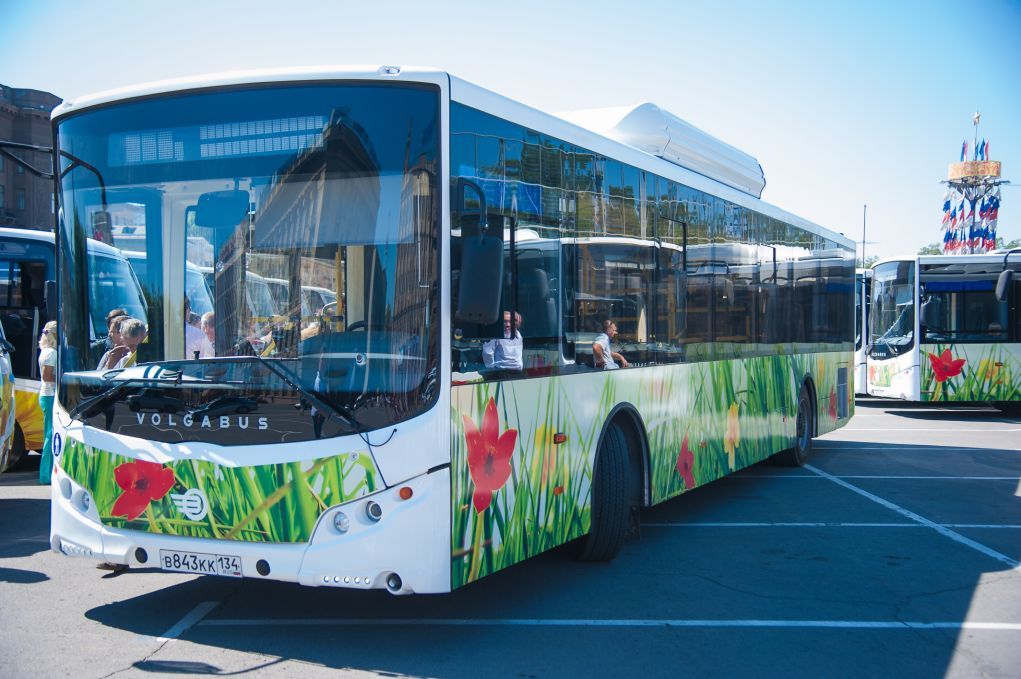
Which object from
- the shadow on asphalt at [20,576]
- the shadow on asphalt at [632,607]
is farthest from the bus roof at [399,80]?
the shadow on asphalt at [20,576]

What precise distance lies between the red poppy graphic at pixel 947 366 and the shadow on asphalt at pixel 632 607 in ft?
47.1

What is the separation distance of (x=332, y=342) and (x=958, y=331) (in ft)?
66.7

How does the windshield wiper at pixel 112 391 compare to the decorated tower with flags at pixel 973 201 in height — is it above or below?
below

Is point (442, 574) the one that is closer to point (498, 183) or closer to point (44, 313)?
point (498, 183)

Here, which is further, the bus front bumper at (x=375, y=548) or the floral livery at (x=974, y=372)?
the floral livery at (x=974, y=372)

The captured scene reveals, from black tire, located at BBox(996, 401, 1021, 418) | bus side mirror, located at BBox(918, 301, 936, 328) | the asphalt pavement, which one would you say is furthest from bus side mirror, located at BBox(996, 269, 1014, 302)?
the asphalt pavement

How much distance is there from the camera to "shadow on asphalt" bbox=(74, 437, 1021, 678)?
580cm

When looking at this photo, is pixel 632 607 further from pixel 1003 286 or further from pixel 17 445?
pixel 1003 286

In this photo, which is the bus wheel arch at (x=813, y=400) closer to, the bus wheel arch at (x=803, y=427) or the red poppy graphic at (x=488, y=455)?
the bus wheel arch at (x=803, y=427)

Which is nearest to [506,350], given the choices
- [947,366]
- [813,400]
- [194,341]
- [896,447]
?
[194,341]

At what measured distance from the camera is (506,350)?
6.25m

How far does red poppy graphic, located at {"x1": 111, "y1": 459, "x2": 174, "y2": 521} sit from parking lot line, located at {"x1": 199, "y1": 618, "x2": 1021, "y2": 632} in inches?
36.1

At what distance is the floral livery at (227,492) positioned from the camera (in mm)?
5449

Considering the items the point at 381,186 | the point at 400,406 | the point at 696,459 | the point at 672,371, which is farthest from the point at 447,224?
the point at 696,459
